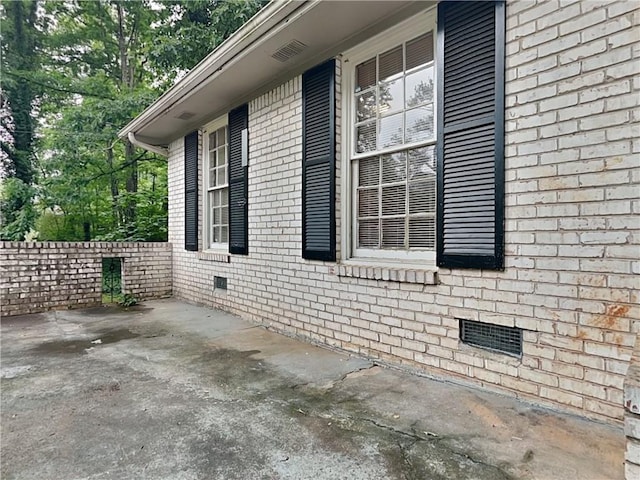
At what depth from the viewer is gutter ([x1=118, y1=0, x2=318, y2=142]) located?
10.0ft

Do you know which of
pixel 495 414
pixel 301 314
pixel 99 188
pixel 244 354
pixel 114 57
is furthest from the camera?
pixel 114 57

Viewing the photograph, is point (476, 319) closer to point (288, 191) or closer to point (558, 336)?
point (558, 336)

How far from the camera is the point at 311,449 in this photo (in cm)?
176

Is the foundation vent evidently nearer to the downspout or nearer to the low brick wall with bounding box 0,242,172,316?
the low brick wall with bounding box 0,242,172,316

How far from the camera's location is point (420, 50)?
2.93 meters

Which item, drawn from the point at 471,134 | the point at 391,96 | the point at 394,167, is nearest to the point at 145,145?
Result: the point at 391,96

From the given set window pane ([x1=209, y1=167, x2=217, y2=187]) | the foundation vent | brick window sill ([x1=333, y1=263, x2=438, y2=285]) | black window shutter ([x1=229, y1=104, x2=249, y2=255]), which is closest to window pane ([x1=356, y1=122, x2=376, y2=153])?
brick window sill ([x1=333, y1=263, x2=438, y2=285])

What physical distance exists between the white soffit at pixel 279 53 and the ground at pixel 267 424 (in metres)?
2.87

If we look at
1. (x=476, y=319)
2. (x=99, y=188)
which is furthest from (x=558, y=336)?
(x=99, y=188)

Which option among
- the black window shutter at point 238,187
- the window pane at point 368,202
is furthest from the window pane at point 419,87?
the black window shutter at point 238,187

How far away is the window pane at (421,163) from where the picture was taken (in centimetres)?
287

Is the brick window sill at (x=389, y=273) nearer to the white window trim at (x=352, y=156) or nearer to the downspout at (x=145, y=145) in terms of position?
the white window trim at (x=352, y=156)

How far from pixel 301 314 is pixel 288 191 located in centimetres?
136

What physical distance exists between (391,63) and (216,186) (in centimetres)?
347
